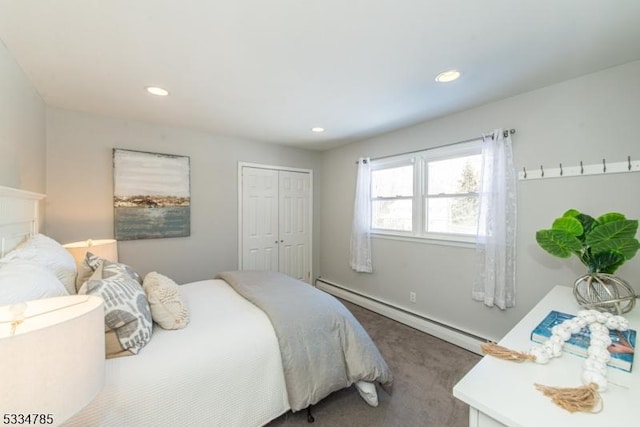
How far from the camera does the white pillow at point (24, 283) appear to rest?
0.91m

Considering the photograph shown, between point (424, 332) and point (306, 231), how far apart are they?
2234 mm

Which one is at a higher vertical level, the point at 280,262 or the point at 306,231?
the point at 306,231

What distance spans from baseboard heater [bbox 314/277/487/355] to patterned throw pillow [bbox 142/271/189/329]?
7.90 feet

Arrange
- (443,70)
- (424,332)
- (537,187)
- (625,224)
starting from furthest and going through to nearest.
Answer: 1. (424,332)
2. (537,187)
3. (443,70)
4. (625,224)

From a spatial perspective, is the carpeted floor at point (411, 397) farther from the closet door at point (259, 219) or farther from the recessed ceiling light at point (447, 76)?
the recessed ceiling light at point (447, 76)

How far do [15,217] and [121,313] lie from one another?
3.49 ft

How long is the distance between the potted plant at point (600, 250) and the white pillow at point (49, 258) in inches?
106

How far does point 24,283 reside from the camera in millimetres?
1000

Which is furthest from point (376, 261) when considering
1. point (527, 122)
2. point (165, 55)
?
point (165, 55)

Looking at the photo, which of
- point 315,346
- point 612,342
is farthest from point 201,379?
point 612,342

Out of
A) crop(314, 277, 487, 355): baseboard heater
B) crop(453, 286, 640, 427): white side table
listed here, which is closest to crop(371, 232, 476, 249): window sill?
crop(314, 277, 487, 355): baseboard heater

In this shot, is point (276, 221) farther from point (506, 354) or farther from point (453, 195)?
point (506, 354)

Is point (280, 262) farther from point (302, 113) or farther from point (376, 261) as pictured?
point (302, 113)

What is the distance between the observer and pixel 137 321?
1256 mm
